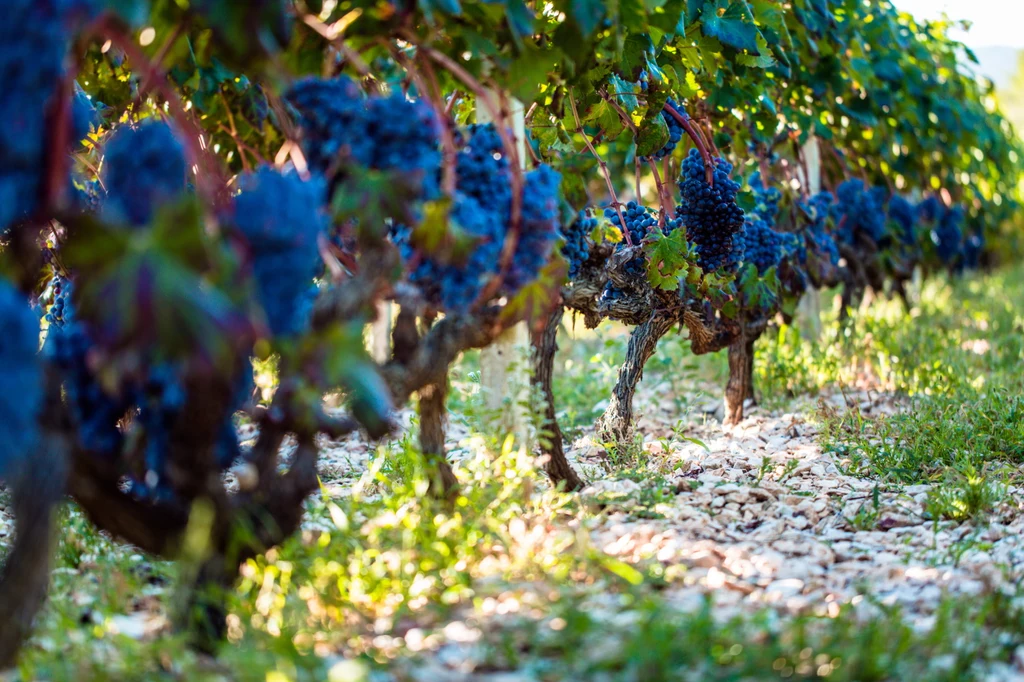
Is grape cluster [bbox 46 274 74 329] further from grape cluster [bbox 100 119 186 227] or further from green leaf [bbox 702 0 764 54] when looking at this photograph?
green leaf [bbox 702 0 764 54]

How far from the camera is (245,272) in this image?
5.41 ft

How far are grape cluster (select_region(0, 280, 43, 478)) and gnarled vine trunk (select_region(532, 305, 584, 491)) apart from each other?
4.62 feet

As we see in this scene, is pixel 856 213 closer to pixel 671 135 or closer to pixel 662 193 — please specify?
pixel 671 135

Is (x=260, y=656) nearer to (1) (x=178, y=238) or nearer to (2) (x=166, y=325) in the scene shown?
(2) (x=166, y=325)

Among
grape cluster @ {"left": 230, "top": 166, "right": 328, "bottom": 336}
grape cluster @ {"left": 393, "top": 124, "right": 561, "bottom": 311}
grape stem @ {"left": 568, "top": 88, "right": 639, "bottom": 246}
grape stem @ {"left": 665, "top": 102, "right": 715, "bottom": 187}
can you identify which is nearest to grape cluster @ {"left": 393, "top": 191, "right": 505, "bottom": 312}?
grape cluster @ {"left": 393, "top": 124, "right": 561, "bottom": 311}

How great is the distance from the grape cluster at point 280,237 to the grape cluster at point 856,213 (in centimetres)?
492

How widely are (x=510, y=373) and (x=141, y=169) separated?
1.22 m

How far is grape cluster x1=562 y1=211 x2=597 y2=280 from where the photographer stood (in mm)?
2881

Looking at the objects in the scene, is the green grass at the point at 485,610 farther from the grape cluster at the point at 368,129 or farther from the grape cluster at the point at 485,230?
the grape cluster at the point at 368,129

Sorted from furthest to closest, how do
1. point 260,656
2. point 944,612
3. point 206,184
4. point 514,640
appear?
point 206,184, point 944,612, point 514,640, point 260,656

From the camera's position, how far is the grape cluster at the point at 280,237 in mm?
1633

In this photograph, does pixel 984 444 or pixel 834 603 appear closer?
pixel 834 603

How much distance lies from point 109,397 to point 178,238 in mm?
561

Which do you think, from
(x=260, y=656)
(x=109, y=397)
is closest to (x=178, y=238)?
(x=109, y=397)
